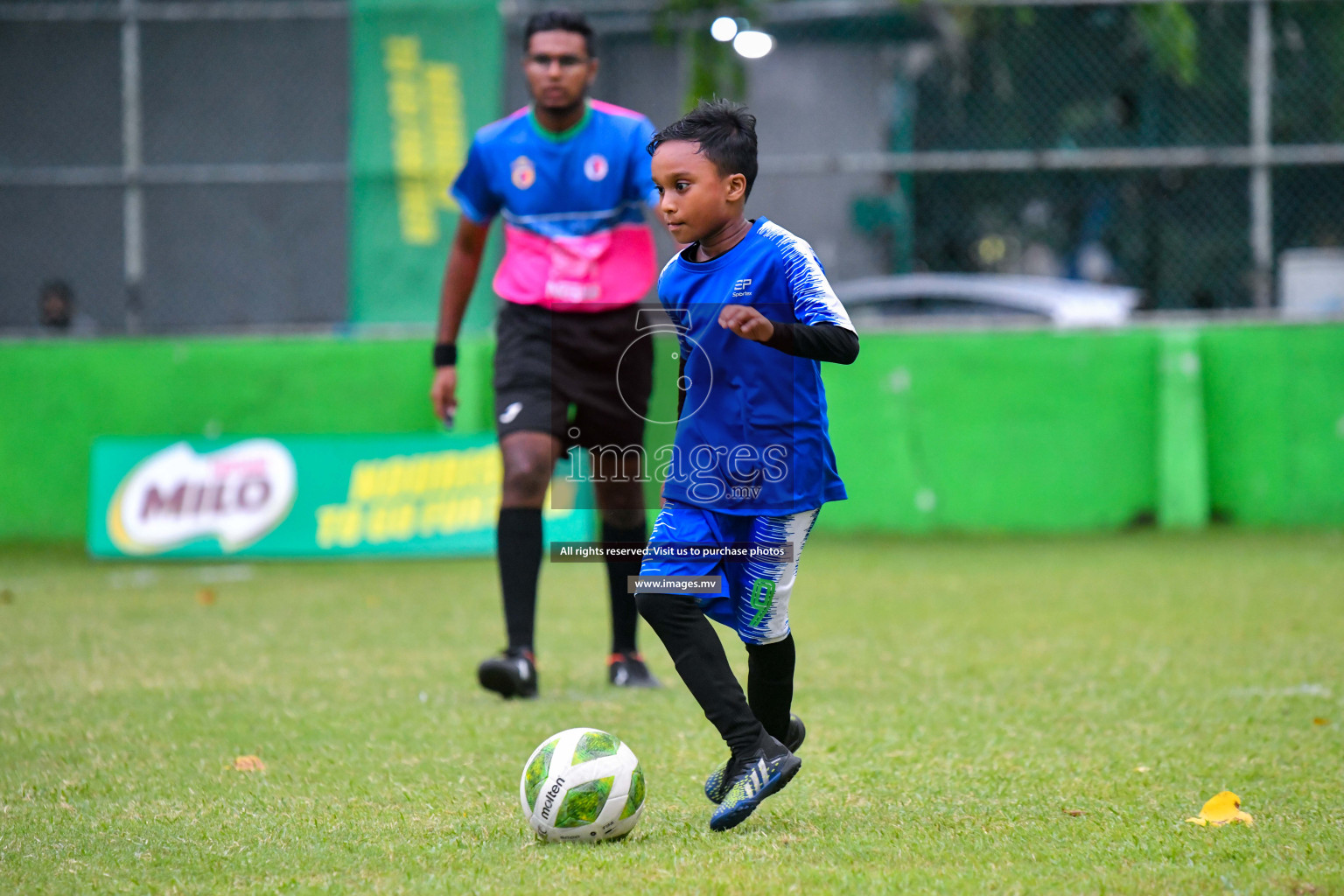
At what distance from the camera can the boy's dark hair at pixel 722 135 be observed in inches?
130

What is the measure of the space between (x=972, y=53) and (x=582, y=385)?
8042 millimetres

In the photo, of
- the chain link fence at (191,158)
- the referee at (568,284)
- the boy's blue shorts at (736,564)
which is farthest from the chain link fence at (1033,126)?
the boy's blue shorts at (736,564)

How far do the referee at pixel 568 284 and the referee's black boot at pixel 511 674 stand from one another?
11.4 inches

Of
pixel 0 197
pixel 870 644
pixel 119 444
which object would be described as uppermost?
pixel 0 197

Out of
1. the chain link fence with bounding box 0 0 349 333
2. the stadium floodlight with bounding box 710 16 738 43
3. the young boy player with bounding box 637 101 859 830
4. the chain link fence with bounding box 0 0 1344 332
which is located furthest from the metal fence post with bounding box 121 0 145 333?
the young boy player with bounding box 637 101 859 830

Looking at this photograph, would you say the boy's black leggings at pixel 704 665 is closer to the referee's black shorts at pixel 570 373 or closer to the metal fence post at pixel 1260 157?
the referee's black shorts at pixel 570 373

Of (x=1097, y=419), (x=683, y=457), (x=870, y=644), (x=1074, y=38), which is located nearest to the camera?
(x=683, y=457)

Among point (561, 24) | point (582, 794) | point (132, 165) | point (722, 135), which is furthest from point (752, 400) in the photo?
point (132, 165)

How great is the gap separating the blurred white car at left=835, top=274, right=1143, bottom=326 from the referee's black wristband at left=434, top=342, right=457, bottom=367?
5837 millimetres

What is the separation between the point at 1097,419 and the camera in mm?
9914

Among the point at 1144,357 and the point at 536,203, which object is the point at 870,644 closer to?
the point at 536,203

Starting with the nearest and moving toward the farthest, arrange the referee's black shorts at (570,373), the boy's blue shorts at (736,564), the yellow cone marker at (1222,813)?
the yellow cone marker at (1222,813) → the boy's blue shorts at (736,564) → the referee's black shorts at (570,373)

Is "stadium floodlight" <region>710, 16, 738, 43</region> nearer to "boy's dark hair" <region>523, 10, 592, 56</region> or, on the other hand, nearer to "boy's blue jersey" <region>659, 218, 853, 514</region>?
"boy's dark hair" <region>523, 10, 592, 56</region>

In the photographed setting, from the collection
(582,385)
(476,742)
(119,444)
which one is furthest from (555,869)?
(119,444)
